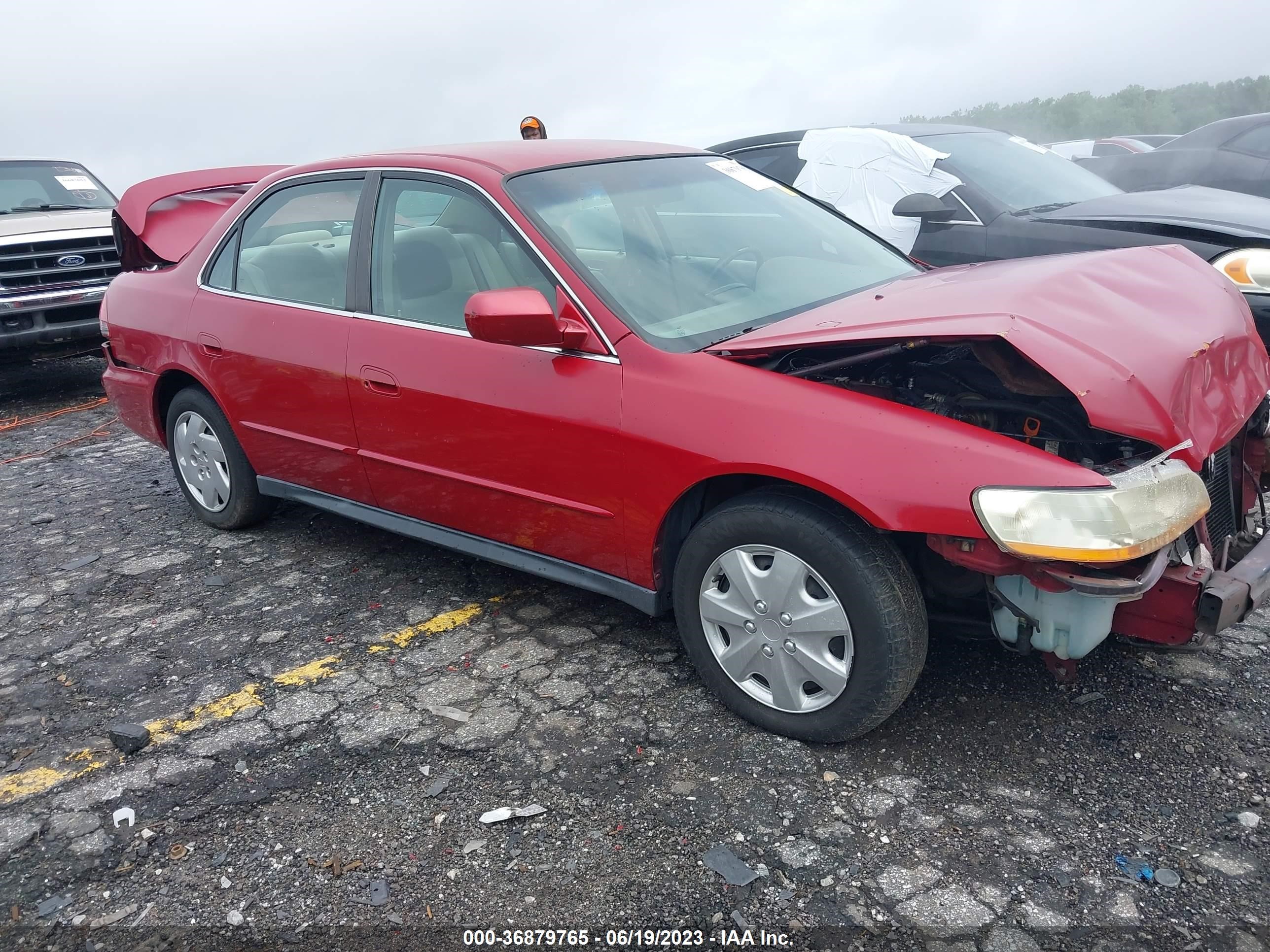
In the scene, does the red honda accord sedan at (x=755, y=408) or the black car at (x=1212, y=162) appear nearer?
the red honda accord sedan at (x=755, y=408)

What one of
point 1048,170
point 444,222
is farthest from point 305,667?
point 1048,170

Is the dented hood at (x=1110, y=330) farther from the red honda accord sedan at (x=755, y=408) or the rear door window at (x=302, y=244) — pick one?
the rear door window at (x=302, y=244)

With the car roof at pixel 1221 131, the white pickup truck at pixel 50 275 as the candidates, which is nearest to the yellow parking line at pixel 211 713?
the white pickup truck at pixel 50 275

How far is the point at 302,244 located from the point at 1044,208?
12.3 ft

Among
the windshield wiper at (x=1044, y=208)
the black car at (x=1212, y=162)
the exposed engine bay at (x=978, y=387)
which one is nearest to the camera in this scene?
the exposed engine bay at (x=978, y=387)

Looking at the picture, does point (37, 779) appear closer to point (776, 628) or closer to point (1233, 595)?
point (776, 628)

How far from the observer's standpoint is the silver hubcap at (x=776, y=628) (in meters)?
2.48

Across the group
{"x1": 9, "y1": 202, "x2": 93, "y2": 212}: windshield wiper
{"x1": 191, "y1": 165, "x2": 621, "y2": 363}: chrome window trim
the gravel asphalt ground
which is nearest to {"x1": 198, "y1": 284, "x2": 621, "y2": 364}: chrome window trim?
{"x1": 191, "y1": 165, "x2": 621, "y2": 363}: chrome window trim

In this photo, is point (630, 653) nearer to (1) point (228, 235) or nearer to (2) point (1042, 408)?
(2) point (1042, 408)

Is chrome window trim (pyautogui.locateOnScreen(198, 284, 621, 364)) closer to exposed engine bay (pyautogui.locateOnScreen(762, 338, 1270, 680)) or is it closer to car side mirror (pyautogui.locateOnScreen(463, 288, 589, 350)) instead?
car side mirror (pyautogui.locateOnScreen(463, 288, 589, 350))

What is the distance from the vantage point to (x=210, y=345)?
396 cm

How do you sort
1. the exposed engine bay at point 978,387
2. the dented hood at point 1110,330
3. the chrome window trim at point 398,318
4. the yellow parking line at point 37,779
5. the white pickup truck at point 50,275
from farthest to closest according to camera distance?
1. the white pickup truck at point 50,275
2. the chrome window trim at point 398,318
3. the yellow parking line at point 37,779
4. the exposed engine bay at point 978,387
5. the dented hood at point 1110,330

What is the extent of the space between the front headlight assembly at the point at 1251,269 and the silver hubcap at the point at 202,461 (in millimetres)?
4427

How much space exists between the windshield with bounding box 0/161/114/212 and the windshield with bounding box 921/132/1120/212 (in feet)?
23.4
